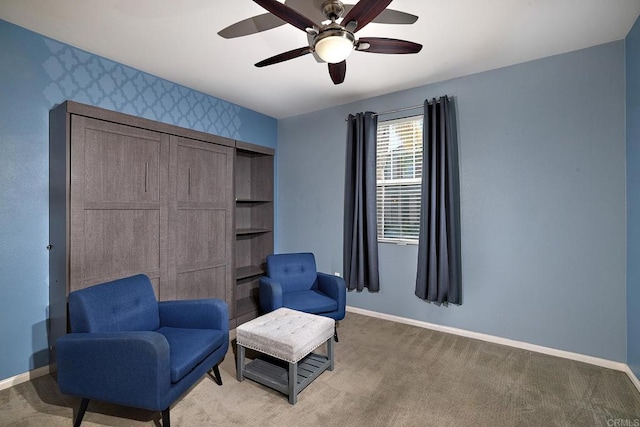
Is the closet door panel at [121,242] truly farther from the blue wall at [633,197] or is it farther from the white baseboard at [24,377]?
the blue wall at [633,197]

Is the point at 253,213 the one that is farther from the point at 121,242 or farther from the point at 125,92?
the point at 125,92

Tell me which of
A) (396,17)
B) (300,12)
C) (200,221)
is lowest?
(200,221)

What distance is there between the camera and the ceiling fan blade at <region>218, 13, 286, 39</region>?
81.0 inches

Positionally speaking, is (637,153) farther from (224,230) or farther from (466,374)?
(224,230)

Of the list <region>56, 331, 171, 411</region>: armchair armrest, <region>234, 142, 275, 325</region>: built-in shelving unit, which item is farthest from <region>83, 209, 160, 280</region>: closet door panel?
<region>234, 142, 275, 325</region>: built-in shelving unit

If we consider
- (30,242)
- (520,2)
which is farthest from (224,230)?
(520,2)

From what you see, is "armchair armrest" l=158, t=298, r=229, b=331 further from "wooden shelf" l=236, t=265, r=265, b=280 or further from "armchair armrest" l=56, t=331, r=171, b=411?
"wooden shelf" l=236, t=265, r=265, b=280

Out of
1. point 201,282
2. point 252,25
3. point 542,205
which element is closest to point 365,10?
point 252,25

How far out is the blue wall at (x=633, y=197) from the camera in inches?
85.9

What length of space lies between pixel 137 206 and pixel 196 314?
44.0 inches

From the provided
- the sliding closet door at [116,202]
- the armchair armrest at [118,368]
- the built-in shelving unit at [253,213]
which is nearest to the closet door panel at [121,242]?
the sliding closet door at [116,202]

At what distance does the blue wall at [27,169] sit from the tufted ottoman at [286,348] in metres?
1.63

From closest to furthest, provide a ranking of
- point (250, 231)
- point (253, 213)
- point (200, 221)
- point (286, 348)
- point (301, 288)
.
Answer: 1. point (286, 348)
2. point (200, 221)
3. point (301, 288)
4. point (250, 231)
5. point (253, 213)

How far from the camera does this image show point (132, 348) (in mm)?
1634
